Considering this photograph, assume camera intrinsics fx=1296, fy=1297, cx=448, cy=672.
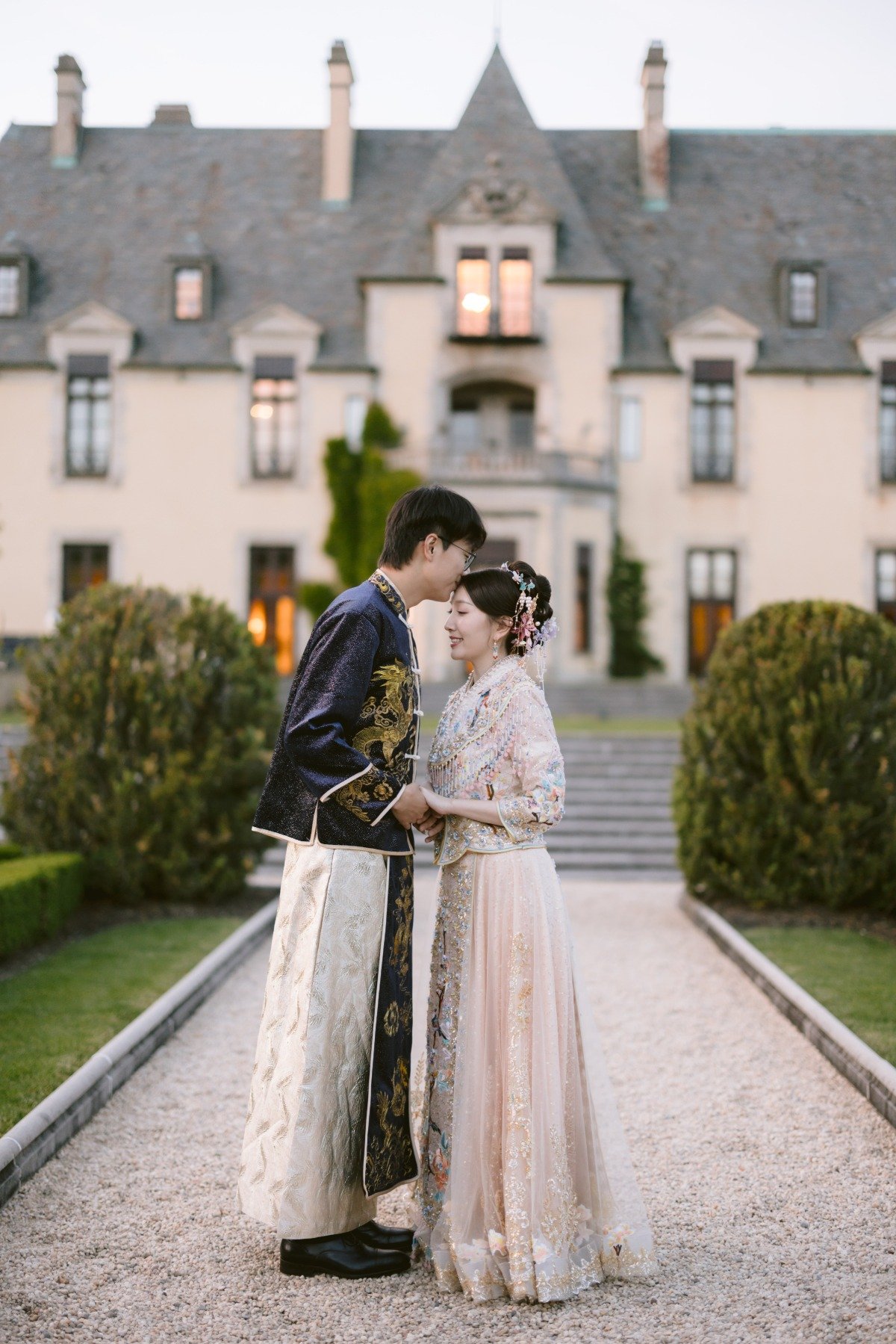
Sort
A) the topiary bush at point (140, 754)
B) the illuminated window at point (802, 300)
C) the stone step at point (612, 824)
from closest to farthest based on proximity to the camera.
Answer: the topiary bush at point (140, 754)
the stone step at point (612, 824)
the illuminated window at point (802, 300)

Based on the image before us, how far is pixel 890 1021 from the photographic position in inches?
263

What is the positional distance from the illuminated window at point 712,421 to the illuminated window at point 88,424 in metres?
12.9

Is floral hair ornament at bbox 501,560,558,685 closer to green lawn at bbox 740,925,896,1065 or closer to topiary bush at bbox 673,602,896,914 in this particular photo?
green lawn at bbox 740,925,896,1065

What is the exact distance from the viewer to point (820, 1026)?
6641 millimetres

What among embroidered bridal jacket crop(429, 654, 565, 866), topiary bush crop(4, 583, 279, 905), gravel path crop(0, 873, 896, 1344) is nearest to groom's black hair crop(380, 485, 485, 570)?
embroidered bridal jacket crop(429, 654, 565, 866)

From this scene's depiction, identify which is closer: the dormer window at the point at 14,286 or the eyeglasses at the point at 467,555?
the eyeglasses at the point at 467,555

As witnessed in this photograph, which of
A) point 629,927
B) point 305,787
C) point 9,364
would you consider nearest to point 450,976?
point 305,787

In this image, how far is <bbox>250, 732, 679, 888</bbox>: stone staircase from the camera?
13414mm

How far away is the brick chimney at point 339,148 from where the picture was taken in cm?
3008

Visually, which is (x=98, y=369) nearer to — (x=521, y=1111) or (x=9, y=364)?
(x=9, y=364)

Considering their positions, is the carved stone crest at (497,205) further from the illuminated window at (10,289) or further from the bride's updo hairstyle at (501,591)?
the bride's updo hairstyle at (501,591)

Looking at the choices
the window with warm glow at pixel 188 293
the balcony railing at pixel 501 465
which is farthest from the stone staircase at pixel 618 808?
the window with warm glow at pixel 188 293

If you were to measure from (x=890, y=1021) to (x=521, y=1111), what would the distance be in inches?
136

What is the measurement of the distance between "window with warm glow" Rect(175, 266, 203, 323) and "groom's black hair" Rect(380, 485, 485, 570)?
85.9 feet
